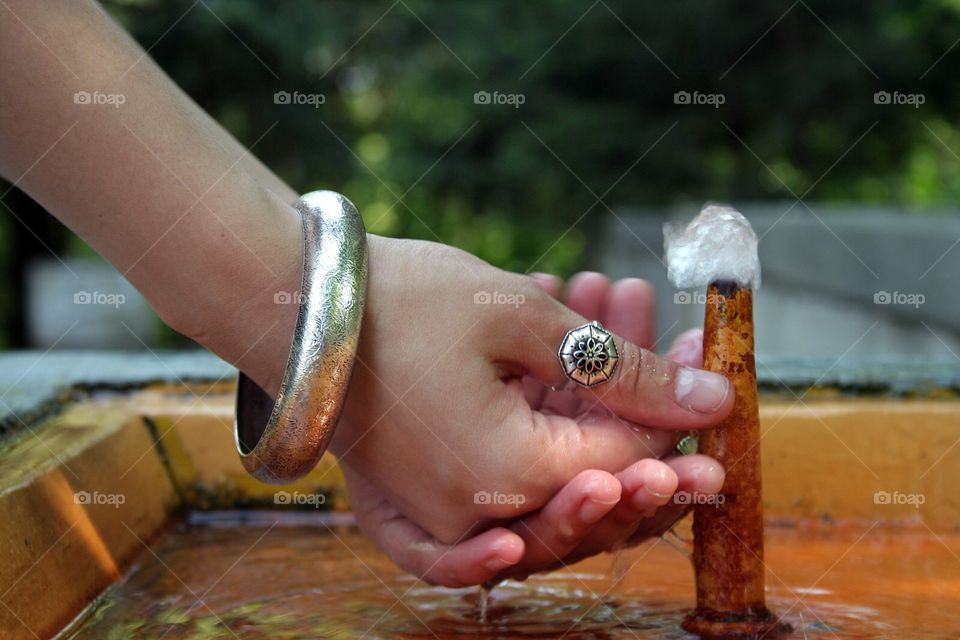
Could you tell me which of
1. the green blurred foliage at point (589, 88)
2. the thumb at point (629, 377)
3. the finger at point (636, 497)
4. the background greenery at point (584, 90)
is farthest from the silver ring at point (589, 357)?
the green blurred foliage at point (589, 88)

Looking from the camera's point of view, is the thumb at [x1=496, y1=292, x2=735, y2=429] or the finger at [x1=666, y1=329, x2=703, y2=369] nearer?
the thumb at [x1=496, y1=292, x2=735, y2=429]

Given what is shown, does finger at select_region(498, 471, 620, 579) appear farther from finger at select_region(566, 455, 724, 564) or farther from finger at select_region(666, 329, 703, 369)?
finger at select_region(666, 329, 703, 369)

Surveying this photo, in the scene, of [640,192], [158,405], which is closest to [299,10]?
[640,192]

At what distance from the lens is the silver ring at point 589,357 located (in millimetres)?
1301

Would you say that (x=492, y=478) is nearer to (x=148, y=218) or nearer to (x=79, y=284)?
(x=148, y=218)

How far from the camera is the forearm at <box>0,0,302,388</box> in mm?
1194

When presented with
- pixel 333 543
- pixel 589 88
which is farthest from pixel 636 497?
pixel 589 88

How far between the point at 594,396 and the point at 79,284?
9529 millimetres

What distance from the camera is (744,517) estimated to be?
1277 mm

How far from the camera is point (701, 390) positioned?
1.27 m

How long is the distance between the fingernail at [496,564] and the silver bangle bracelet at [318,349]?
23 centimetres

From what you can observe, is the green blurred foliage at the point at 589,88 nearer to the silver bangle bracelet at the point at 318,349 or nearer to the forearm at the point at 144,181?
the forearm at the point at 144,181

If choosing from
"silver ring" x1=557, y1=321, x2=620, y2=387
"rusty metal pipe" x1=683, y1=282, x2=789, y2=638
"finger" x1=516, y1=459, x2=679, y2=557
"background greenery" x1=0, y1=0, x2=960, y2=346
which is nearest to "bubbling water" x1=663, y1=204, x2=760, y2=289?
"rusty metal pipe" x1=683, y1=282, x2=789, y2=638

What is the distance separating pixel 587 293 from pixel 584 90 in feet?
21.2
